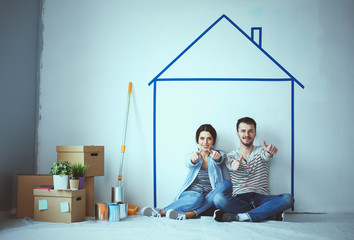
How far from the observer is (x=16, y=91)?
3.13 meters

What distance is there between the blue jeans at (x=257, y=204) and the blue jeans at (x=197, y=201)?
3.1 inches

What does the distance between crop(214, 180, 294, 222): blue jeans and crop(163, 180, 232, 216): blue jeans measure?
0.08 meters

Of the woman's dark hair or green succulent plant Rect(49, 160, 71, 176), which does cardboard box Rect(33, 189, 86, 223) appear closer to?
green succulent plant Rect(49, 160, 71, 176)

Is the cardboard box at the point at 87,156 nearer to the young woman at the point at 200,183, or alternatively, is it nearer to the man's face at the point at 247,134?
the young woman at the point at 200,183

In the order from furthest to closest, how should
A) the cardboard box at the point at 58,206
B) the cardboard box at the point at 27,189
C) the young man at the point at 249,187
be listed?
1. the cardboard box at the point at 27,189
2. the young man at the point at 249,187
3. the cardboard box at the point at 58,206

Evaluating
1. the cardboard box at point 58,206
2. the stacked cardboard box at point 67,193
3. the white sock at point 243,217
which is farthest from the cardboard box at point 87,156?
the white sock at point 243,217

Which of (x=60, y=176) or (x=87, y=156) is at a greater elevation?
(x=87, y=156)

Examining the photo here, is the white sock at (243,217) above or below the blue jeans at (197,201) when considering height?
below

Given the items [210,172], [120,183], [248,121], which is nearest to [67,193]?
[120,183]

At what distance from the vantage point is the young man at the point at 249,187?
274 centimetres

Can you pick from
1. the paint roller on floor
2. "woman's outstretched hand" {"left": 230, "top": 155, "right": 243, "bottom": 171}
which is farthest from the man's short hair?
the paint roller on floor

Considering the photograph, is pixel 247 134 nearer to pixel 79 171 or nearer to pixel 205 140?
pixel 205 140

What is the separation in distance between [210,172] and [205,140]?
29cm

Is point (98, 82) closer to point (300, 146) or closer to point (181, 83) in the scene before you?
point (181, 83)
